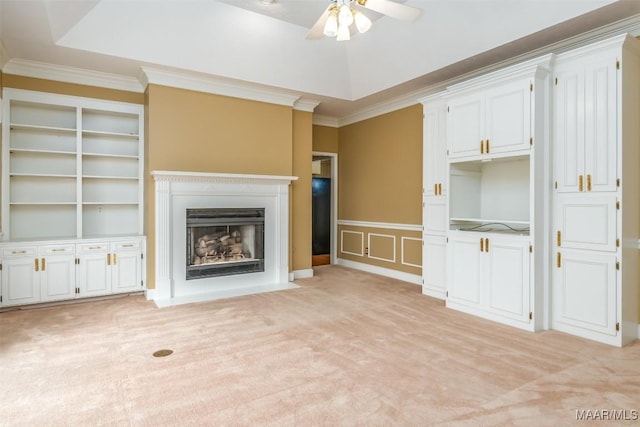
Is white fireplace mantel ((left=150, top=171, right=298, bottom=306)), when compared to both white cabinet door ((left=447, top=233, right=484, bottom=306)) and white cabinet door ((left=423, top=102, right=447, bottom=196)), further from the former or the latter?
white cabinet door ((left=447, top=233, right=484, bottom=306))

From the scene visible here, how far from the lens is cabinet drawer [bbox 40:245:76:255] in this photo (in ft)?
14.0

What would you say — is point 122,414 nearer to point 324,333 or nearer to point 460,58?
point 324,333

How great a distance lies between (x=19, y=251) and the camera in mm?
4160

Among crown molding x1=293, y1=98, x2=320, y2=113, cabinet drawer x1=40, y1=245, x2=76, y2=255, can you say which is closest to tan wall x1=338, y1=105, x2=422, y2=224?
crown molding x1=293, y1=98, x2=320, y2=113

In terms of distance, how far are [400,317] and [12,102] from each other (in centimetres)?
539

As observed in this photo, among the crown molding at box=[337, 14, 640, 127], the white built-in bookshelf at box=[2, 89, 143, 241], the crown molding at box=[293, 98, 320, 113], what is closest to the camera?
the crown molding at box=[337, 14, 640, 127]

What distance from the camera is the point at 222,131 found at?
5188mm

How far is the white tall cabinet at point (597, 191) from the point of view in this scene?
321 cm

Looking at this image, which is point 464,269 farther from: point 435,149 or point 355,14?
point 355,14

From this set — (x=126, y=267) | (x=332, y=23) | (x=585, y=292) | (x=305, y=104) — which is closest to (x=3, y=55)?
(x=126, y=267)

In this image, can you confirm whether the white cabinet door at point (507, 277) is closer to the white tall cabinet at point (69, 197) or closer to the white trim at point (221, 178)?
the white trim at point (221, 178)

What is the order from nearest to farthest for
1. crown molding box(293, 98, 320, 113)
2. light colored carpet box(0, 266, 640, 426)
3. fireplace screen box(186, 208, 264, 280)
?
1. light colored carpet box(0, 266, 640, 426)
2. fireplace screen box(186, 208, 264, 280)
3. crown molding box(293, 98, 320, 113)

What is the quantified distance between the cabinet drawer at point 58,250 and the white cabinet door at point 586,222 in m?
5.50

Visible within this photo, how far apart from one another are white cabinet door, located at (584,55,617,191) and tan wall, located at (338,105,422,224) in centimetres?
242
